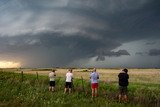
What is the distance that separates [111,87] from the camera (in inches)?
1446

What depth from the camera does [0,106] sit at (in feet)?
55.0

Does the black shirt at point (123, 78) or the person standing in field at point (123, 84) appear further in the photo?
the person standing in field at point (123, 84)

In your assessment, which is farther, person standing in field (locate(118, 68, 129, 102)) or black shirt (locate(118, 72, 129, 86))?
person standing in field (locate(118, 68, 129, 102))

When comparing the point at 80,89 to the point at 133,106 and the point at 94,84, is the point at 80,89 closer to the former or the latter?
the point at 94,84

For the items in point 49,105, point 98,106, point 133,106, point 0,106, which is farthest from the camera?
point 133,106

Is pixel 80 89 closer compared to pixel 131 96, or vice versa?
pixel 131 96

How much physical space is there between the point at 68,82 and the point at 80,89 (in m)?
3.33

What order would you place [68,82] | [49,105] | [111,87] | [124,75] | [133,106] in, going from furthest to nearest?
[111,87] → [68,82] → [124,75] → [133,106] → [49,105]

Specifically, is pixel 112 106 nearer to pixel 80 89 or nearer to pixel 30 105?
pixel 30 105

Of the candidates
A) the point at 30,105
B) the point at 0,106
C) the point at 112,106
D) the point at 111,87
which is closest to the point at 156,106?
the point at 112,106

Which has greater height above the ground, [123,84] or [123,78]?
[123,78]

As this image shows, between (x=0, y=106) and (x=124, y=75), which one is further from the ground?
(x=124, y=75)

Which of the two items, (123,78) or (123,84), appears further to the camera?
(123,84)

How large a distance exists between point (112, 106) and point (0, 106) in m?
6.80
